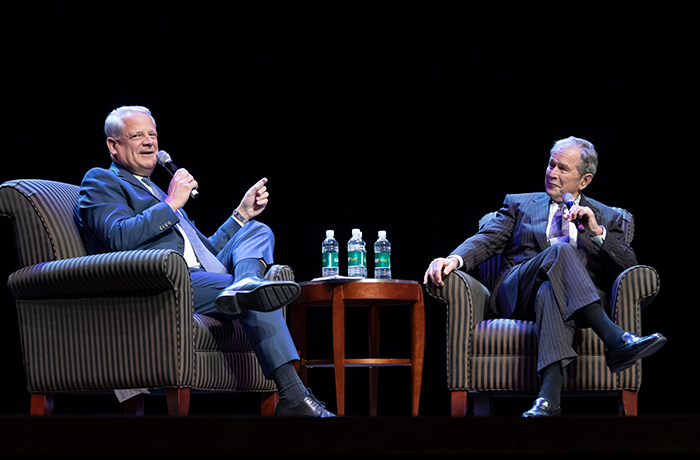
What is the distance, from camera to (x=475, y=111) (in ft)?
12.6

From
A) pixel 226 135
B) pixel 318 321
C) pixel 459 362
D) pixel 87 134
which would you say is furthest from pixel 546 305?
pixel 87 134

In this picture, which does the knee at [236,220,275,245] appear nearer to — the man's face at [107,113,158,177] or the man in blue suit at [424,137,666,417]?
the man's face at [107,113,158,177]

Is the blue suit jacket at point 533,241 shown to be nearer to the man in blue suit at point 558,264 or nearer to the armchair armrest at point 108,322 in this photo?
the man in blue suit at point 558,264

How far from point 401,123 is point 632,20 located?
1.30 meters

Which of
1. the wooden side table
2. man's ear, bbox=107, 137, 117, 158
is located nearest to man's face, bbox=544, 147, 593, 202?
the wooden side table

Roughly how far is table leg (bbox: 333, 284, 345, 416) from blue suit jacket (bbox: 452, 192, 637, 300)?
484mm

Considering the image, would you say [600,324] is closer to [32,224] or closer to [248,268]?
[248,268]

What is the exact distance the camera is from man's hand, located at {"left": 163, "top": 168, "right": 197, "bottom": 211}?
8.14 feet

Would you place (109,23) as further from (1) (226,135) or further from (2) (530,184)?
(2) (530,184)

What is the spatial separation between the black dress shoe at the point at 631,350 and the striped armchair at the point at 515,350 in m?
0.15

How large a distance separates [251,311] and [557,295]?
1011 mm

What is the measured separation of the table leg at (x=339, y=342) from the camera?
2.85m

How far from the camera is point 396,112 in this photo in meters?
3.84

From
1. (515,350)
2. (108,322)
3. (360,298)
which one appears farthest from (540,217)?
(108,322)
